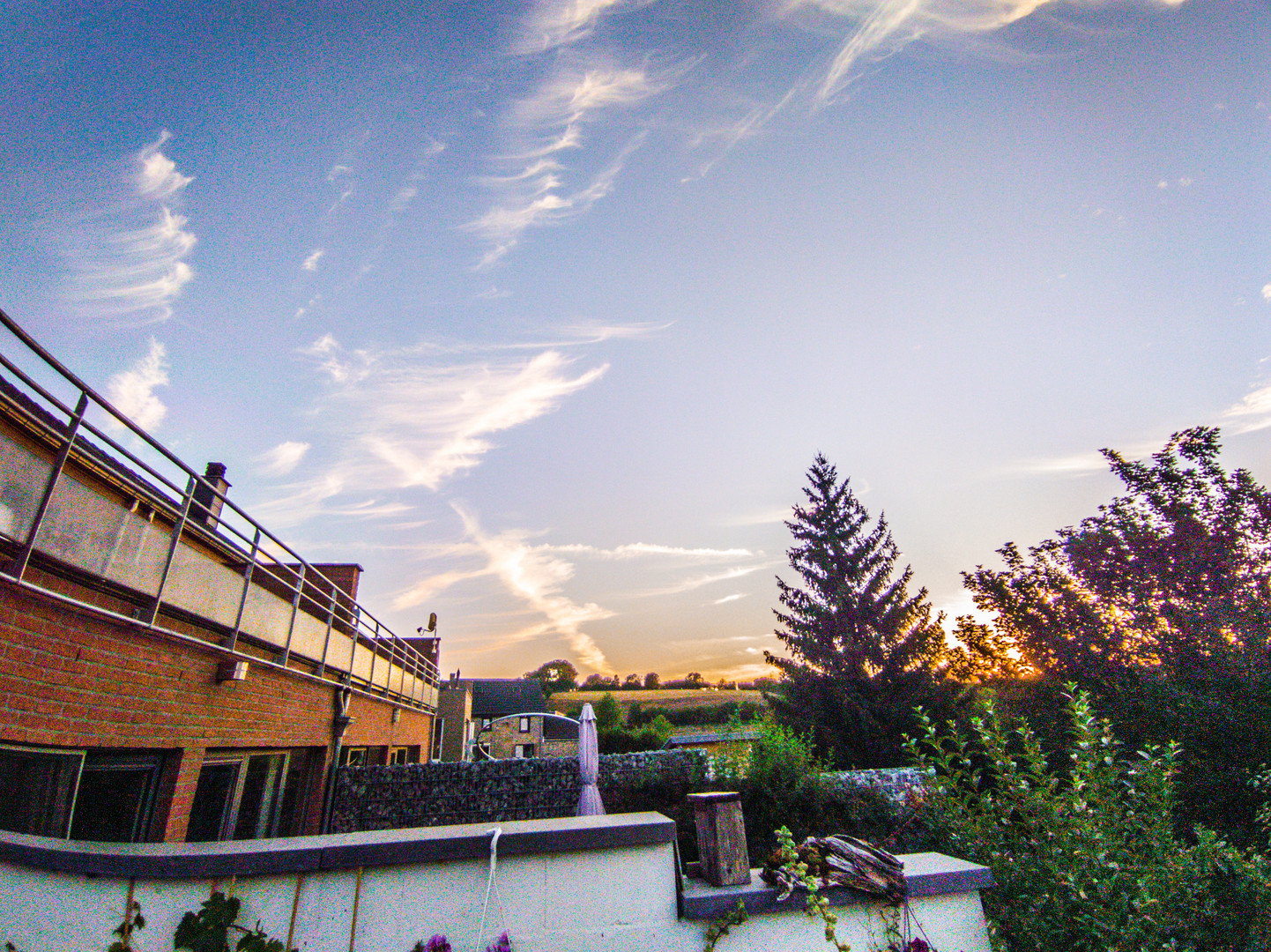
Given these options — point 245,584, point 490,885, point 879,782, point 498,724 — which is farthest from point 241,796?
point 498,724

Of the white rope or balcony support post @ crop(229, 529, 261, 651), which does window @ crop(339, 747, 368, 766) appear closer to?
balcony support post @ crop(229, 529, 261, 651)

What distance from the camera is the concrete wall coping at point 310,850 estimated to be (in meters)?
1.89

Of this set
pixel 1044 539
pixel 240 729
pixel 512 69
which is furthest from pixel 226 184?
pixel 1044 539

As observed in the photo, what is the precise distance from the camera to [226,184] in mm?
7910

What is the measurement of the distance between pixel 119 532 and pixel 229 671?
2025 millimetres

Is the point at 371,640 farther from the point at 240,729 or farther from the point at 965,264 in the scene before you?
the point at 965,264

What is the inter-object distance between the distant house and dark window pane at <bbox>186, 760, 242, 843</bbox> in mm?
16222

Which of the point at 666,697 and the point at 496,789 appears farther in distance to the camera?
the point at 666,697

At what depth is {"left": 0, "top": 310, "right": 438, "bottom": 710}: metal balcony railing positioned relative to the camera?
327 cm

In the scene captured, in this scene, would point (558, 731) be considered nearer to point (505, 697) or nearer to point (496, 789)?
point (505, 697)

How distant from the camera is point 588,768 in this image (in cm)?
1052

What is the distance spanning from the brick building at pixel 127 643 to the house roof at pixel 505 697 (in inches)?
1455

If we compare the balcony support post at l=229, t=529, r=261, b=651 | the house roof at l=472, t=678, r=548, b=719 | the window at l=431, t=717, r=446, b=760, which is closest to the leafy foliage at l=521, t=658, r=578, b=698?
the house roof at l=472, t=678, r=548, b=719

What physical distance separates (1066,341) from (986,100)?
170 inches
